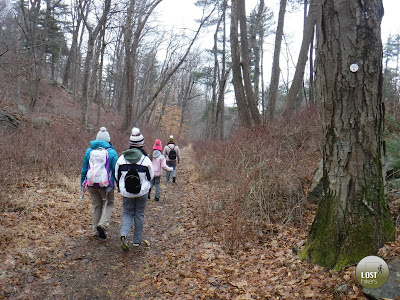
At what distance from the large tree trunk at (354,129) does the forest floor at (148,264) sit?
0.29 meters

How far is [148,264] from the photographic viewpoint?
4.36m

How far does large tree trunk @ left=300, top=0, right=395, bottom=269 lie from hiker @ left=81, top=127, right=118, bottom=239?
348cm

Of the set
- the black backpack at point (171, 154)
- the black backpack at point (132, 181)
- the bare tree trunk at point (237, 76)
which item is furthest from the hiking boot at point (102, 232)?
the bare tree trunk at point (237, 76)

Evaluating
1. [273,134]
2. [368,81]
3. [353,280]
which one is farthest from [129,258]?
[273,134]

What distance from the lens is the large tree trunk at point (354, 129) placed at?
121 inches

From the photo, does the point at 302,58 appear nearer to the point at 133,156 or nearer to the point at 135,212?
the point at 133,156

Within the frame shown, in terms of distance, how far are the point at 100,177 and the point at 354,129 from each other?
3803mm

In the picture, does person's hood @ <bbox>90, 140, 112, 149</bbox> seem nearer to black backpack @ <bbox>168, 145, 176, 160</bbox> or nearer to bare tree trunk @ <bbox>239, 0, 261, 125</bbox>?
black backpack @ <bbox>168, 145, 176, 160</bbox>

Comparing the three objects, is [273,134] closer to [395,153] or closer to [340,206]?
[395,153]

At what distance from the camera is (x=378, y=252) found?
3018 mm

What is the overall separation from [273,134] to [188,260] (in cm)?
571

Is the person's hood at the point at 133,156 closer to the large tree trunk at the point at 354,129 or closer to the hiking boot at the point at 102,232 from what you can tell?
the hiking boot at the point at 102,232

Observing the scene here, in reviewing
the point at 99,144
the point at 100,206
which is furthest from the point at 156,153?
the point at 99,144

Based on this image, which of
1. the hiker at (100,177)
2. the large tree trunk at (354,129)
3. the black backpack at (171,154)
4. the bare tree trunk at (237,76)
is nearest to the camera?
the large tree trunk at (354,129)
